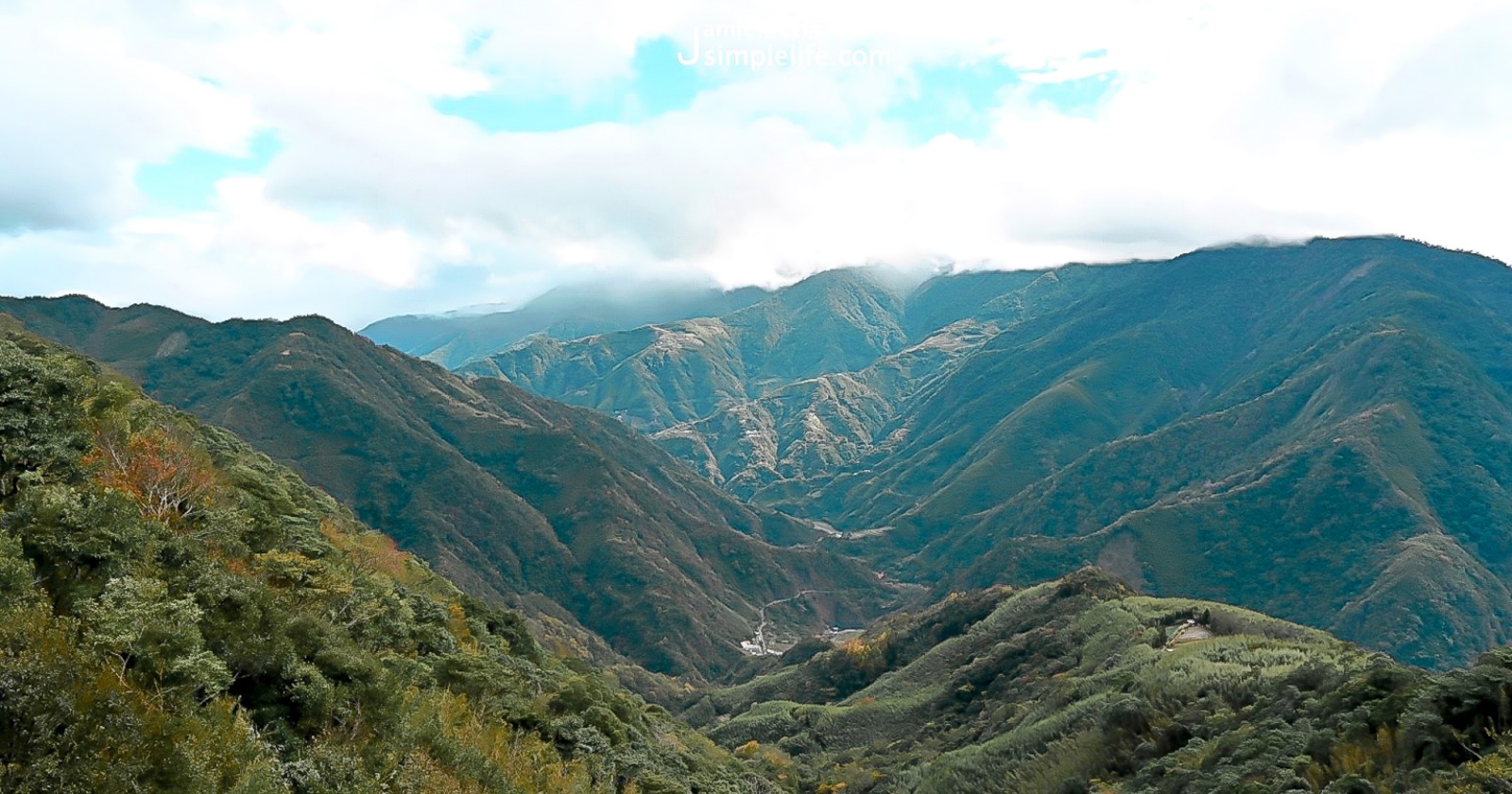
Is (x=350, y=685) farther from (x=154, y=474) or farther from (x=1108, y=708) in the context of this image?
(x=1108, y=708)

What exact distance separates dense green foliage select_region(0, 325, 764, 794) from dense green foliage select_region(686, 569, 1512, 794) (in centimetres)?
2385

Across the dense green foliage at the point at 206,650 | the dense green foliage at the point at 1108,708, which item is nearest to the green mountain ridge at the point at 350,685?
the dense green foliage at the point at 206,650

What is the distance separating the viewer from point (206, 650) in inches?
774

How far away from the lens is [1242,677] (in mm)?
45094

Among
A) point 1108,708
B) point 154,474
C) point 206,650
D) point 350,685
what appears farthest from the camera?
point 1108,708

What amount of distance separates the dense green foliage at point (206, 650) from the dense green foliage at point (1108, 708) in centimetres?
2385

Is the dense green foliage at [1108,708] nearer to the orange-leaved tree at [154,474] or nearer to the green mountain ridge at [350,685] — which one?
the green mountain ridge at [350,685]

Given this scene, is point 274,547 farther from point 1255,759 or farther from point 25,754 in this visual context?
point 1255,759

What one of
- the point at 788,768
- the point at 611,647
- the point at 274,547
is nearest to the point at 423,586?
the point at 274,547

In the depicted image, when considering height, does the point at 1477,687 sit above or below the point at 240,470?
below

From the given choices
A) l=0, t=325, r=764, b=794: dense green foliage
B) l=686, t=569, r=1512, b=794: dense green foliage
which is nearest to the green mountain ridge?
l=0, t=325, r=764, b=794: dense green foliage

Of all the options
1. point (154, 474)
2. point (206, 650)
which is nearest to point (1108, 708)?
point (206, 650)

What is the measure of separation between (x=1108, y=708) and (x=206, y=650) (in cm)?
4559

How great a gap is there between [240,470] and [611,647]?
149315 mm
